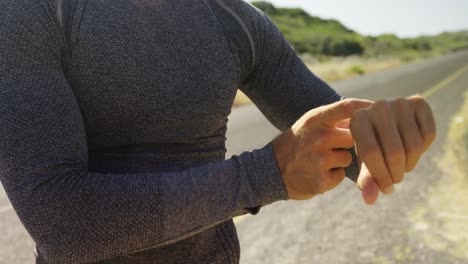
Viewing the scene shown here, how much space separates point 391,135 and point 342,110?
0.12 meters

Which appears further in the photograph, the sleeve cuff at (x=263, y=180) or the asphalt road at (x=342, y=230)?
the asphalt road at (x=342, y=230)

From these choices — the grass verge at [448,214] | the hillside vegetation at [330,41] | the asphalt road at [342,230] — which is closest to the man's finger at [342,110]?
the asphalt road at [342,230]

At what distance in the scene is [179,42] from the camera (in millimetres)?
1092

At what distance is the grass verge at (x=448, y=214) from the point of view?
3922 mm

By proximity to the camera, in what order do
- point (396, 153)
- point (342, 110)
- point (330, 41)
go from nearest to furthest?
point (396, 153) < point (342, 110) < point (330, 41)

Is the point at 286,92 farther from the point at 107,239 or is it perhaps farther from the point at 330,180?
the point at 107,239

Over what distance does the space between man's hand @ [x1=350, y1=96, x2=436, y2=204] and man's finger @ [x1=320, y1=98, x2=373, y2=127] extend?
59 millimetres

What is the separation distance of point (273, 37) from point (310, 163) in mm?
469

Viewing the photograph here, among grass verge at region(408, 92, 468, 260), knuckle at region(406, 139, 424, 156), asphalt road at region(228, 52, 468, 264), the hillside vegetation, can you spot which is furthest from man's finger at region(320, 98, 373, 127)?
the hillside vegetation

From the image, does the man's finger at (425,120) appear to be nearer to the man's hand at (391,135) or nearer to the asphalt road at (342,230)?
the man's hand at (391,135)

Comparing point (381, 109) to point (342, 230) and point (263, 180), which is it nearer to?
point (263, 180)

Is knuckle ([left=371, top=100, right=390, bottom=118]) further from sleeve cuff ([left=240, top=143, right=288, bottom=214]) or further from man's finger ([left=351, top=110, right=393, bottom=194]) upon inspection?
sleeve cuff ([left=240, top=143, right=288, bottom=214])

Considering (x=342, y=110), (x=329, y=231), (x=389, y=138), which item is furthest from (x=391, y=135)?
(x=329, y=231)

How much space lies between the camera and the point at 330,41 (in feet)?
208
